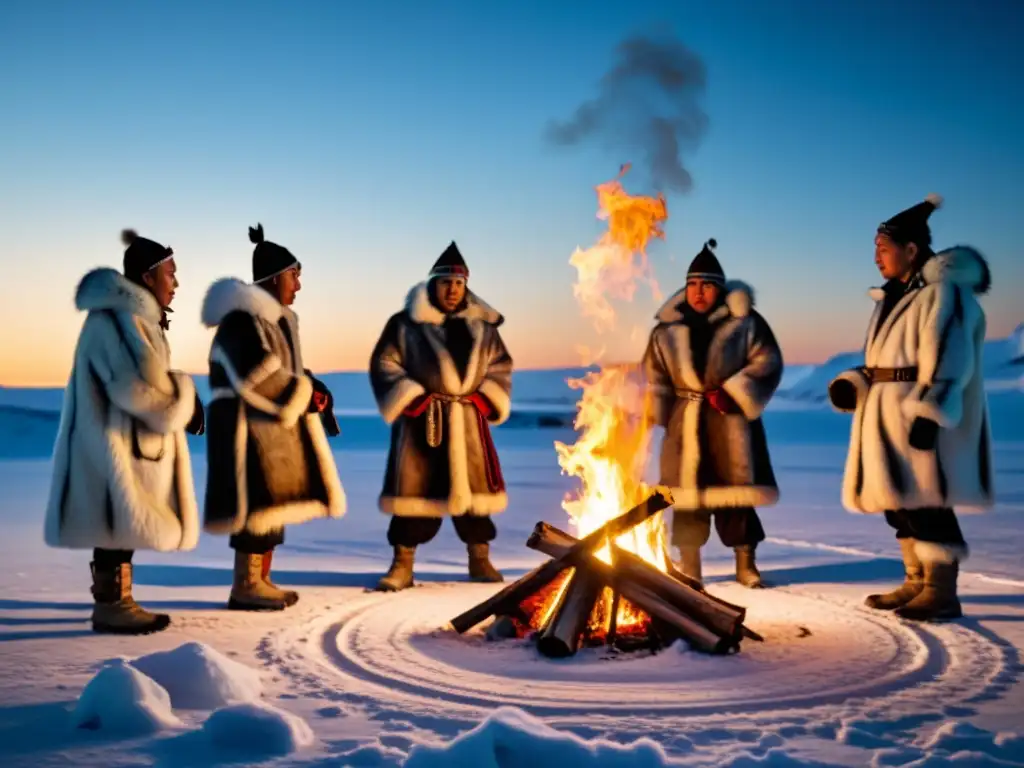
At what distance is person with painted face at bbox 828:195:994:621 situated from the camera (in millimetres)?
5734

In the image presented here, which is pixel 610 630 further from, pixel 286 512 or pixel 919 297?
pixel 919 297

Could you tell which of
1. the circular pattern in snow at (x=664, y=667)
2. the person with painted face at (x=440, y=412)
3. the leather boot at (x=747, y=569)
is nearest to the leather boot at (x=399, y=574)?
the person with painted face at (x=440, y=412)

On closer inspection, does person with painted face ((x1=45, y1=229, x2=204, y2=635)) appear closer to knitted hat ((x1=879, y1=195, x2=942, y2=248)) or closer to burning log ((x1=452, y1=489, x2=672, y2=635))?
burning log ((x1=452, y1=489, x2=672, y2=635))

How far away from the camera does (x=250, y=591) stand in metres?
6.27

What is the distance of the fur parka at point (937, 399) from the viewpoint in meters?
5.72

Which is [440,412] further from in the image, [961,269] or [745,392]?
[961,269]

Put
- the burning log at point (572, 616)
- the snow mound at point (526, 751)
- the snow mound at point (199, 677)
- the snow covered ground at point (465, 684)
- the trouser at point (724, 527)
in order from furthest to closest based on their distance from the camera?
the trouser at point (724, 527) < the burning log at point (572, 616) < the snow mound at point (199, 677) < the snow covered ground at point (465, 684) < the snow mound at point (526, 751)

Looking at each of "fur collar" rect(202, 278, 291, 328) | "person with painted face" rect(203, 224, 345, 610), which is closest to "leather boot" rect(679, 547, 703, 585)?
"person with painted face" rect(203, 224, 345, 610)

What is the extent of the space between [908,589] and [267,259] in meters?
4.61

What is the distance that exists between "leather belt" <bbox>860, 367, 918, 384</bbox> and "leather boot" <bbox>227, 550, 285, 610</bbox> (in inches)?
153

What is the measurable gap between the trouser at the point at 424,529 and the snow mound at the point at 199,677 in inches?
110

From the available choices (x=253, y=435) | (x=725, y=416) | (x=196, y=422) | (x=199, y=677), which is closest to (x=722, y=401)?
(x=725, y=416)

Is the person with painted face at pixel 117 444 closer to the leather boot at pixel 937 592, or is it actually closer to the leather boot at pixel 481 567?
the leather boot at pixel 481 567

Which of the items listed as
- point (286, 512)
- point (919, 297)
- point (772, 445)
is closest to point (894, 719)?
point (919, 297)
